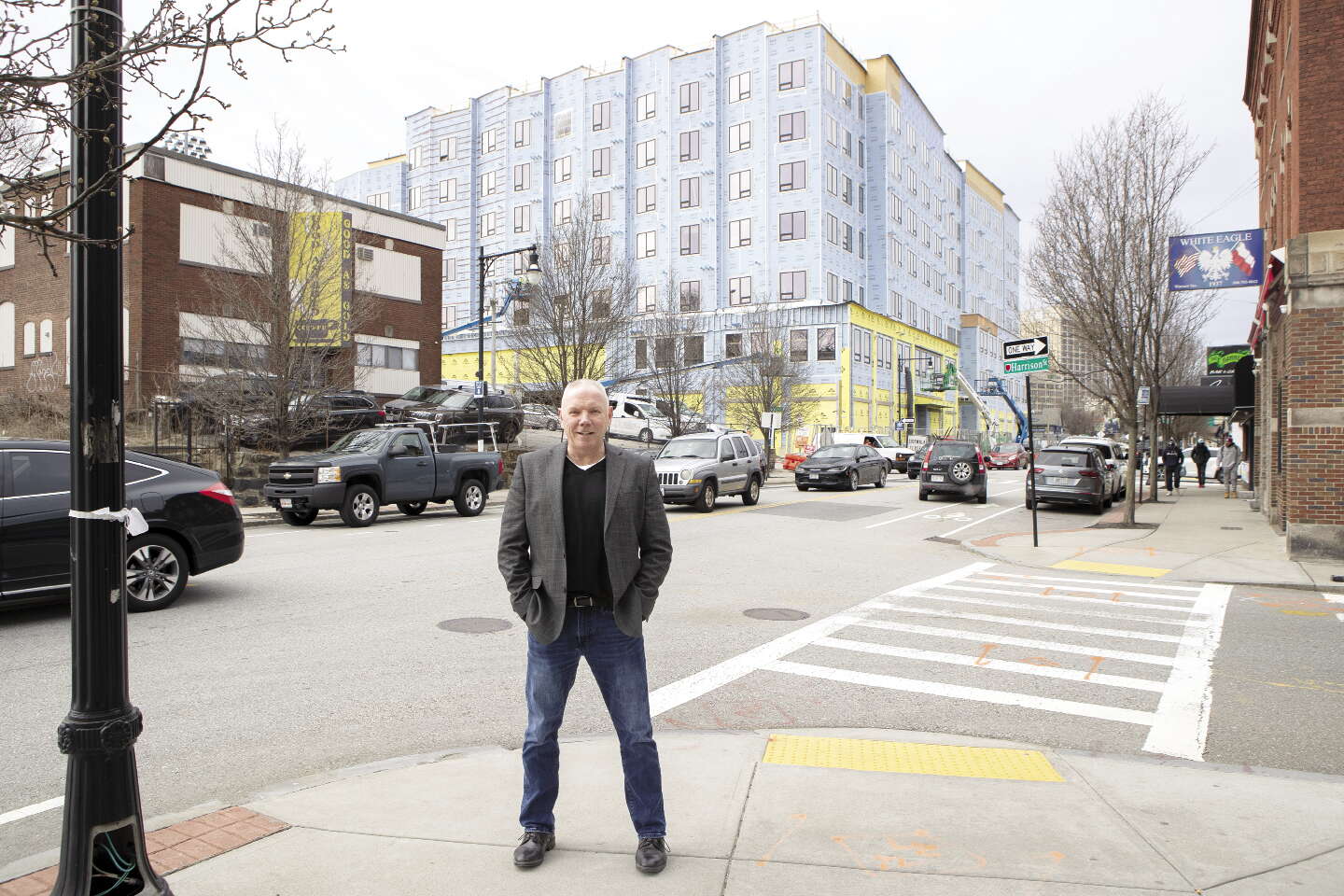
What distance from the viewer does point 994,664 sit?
7.44 meters

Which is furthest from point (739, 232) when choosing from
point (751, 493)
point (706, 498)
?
point (706, 498)

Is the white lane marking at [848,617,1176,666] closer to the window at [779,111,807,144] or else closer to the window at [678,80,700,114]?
the window at [779,111,807,144]

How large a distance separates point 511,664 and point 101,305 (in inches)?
183

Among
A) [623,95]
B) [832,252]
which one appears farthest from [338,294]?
[623,95]

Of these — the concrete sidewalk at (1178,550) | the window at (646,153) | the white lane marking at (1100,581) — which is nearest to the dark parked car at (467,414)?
the concrete sidewalk at (1178,550)

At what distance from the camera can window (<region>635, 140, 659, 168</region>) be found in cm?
6181

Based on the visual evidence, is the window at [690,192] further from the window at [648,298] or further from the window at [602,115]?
the window at [602,115]

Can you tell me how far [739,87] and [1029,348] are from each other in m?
48.0

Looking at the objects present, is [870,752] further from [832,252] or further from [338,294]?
[832,252]

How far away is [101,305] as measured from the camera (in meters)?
3.00

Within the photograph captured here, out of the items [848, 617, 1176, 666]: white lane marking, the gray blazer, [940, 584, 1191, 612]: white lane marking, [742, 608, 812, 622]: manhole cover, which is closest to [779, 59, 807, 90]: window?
[940, 584, 1191, 612]: white lane marking

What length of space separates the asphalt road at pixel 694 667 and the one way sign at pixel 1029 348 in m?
4.62

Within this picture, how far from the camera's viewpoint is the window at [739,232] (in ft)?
193

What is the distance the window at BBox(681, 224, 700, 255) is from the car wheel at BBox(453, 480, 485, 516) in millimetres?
42568
